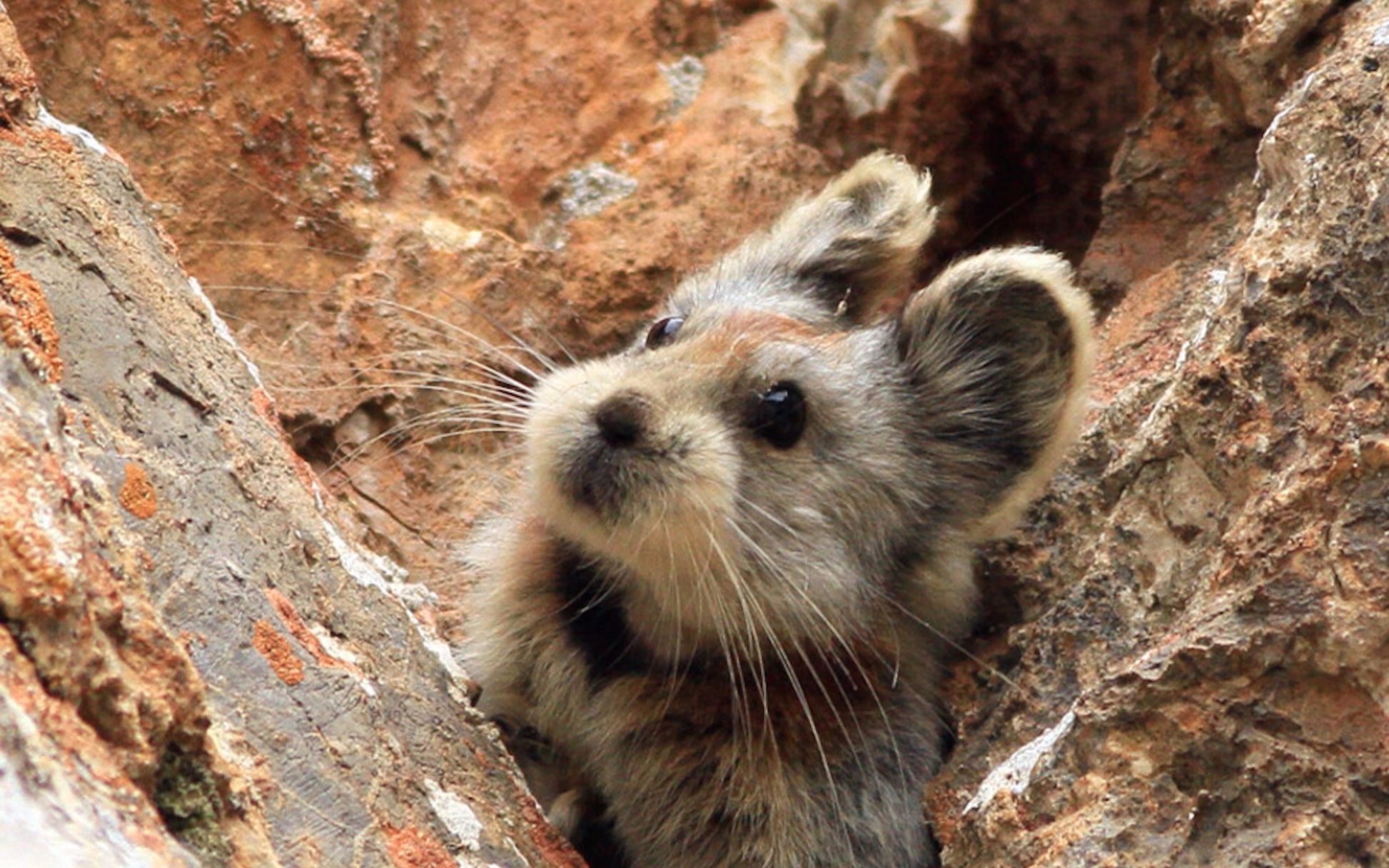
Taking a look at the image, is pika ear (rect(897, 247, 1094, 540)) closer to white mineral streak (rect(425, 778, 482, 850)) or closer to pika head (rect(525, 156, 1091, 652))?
pika head (rect(525, 156, 1091, 652))

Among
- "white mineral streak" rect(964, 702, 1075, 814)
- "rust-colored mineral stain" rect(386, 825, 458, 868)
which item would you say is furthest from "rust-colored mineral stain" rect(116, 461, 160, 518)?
"white mineral streak" rect(964, 702, 1075, 814)

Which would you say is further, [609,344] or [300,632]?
[609,344]

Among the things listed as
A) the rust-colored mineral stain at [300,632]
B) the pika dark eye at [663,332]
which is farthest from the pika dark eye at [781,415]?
the rust-colored mineral stain at [300,632]

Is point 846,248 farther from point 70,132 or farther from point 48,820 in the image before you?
point 48,820

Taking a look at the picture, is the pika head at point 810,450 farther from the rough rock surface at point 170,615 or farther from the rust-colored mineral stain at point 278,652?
the rust-colored mineral stain at point 278,652

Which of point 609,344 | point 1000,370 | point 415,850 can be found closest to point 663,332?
point 1000,370

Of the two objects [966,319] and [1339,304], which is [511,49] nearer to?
[966,319]
